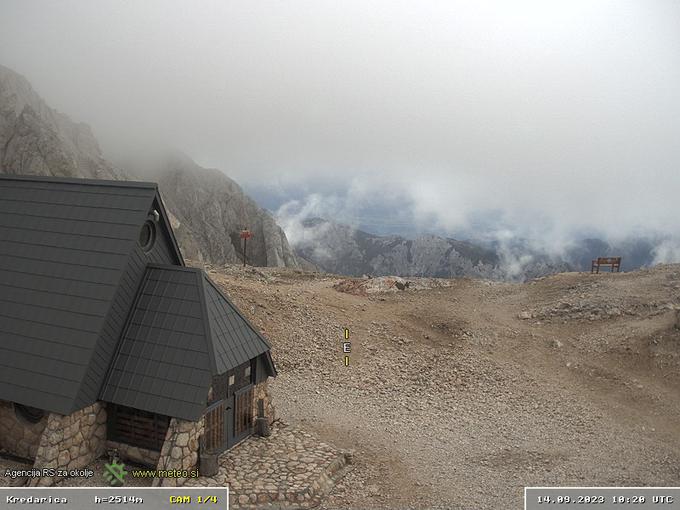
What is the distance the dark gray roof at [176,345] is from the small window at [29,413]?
192 cm

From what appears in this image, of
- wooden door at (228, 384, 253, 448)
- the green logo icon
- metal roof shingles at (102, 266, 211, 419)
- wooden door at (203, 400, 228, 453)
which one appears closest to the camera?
the green logo icon

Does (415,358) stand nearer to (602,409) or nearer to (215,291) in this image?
(602,409)

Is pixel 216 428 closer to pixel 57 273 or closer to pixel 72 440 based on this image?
pixel 72 440

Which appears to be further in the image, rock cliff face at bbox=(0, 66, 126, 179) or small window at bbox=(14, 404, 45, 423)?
rock cliff face at bbox=(0, 66, 126, 179)

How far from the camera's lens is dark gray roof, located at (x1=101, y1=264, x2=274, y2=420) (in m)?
13.5

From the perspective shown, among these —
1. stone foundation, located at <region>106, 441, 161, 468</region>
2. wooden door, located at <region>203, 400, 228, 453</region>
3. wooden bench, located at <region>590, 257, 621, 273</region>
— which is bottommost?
stone foundation, located at <region>106, 441, 161, 468</region>

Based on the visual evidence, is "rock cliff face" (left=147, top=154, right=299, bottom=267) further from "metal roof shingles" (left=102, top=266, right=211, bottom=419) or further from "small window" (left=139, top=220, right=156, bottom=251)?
"metal roof shingles" (left=102, top=266, right=211, bottom=419)

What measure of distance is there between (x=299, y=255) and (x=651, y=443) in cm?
9486

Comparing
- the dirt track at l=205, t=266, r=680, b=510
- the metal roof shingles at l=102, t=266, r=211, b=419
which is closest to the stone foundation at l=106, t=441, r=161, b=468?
the metal roof shingles at l=102, t=266, r=211, b=419

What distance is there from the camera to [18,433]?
1435 centimetres

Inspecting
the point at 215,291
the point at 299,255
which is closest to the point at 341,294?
the point at 215,291

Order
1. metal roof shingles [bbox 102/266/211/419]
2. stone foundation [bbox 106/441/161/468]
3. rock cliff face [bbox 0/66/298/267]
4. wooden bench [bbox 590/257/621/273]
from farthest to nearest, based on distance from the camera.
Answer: rock cliff face [bbox 0/66/298/267], wooden bench [bbox 590/257/621/273], stone foundation [bbox 106/441/161/468], metal roof shingles [bbox 102/266/211/419]

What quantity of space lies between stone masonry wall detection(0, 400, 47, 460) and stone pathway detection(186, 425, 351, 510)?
4488mm

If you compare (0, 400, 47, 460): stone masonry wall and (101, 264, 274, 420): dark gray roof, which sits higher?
(101, 264, 274, 420): dark gray roof
